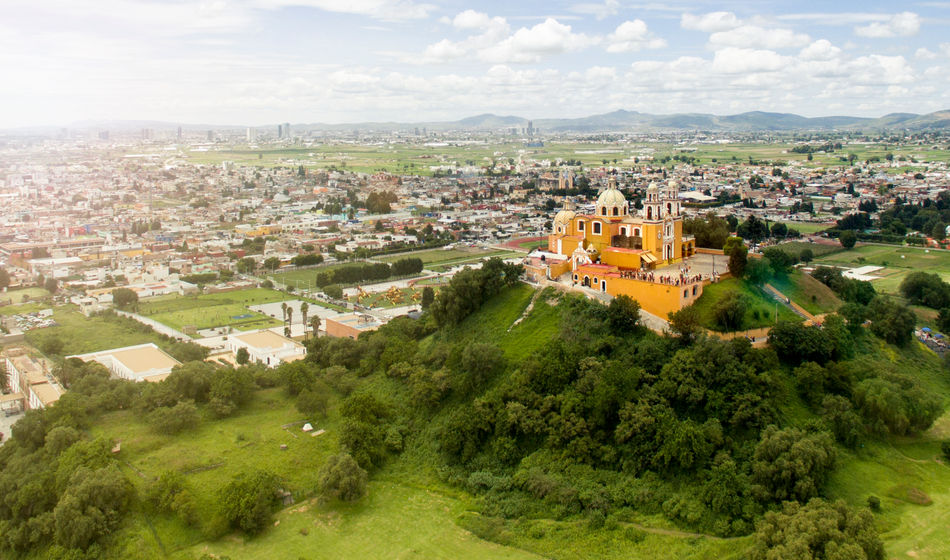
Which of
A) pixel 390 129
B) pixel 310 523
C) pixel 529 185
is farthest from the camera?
pixel 390 129

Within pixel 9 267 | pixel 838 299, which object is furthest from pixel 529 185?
pixel 838 299

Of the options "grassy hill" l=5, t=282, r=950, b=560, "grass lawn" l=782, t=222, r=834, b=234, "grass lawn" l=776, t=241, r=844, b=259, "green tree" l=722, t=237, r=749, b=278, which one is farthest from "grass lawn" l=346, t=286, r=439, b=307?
"grass lawn" l=782, t=222, r=834, b=234

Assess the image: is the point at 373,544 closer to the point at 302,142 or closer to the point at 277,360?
the point at 277,360

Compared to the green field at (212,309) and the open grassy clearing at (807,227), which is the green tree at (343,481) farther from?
the open grassy clearing at (807,227)

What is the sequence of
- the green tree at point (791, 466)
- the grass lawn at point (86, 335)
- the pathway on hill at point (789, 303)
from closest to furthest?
the green tree at point (791, 466) < the pathway on hill at point (789, 303) < the grass lawn at point (86, 335)

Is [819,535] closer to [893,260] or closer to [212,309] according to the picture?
[212,309]

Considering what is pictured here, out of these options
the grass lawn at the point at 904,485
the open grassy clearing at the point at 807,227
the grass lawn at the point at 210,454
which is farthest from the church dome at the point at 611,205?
the open grassy clearing at the point at 807,227
